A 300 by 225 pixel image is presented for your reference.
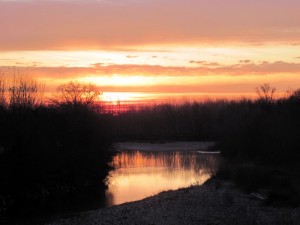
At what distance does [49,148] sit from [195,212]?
17.4 metres

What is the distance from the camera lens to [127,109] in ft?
454

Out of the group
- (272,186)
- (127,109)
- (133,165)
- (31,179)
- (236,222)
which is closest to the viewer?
(236,222)

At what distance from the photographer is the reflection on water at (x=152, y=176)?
3694cm

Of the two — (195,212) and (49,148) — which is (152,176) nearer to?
(49,148)

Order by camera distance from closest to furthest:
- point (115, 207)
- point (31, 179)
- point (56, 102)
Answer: point (115, 207)
point (31, 179)
point (56, 102)

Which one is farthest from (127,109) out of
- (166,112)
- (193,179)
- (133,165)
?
(193,179)

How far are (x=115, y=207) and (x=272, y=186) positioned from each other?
10530 millimetres

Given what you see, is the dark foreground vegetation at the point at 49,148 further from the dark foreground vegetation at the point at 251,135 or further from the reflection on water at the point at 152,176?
the dark foreground vegetation at the point at 251,135

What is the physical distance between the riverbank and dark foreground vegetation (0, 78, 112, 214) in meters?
7.84

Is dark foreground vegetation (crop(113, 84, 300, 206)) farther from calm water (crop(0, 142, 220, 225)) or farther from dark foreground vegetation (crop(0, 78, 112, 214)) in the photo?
dark foreground vegetation (crop(0, 78, 112, 214))

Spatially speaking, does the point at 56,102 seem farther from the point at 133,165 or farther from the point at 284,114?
the point at 284,114

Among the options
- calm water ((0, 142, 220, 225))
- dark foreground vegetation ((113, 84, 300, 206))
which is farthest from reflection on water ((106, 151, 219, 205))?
dark foreground vegetation ((113, 84, 300, 206))

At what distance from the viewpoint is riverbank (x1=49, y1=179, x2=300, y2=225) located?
80.8ft

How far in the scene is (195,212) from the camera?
26.7 metres
